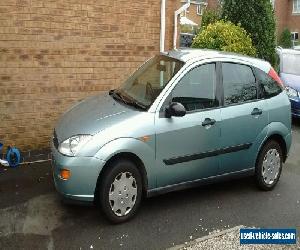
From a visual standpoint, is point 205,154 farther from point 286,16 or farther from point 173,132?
point 286,16

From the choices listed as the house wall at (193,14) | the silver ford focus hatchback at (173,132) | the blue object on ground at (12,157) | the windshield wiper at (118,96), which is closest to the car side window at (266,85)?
the silver ford focus hatchback at (173,132)

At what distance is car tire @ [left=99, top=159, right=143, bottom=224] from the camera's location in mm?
4633

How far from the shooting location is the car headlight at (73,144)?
4.55m

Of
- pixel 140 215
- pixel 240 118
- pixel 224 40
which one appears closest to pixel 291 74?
pixel 224 40

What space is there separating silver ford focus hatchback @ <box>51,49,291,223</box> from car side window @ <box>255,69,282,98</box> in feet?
0.05

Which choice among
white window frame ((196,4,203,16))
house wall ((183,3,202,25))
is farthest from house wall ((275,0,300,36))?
house wall ((183,3,202,25))

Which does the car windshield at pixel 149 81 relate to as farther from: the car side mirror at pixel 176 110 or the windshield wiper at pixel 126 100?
the car side mirror at pixel 176 110

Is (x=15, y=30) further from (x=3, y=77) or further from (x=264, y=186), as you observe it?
(x=264, y=186)

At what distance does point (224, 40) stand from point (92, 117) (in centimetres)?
597

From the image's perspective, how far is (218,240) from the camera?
4551 millimetres

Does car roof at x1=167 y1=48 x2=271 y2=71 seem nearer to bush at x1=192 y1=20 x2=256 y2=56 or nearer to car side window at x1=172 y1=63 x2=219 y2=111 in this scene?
car side window at x1=172 y1=63 x2=219 y2=111

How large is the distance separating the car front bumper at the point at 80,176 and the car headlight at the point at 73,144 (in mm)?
62

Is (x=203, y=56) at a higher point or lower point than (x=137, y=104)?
higher

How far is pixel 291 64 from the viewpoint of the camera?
1147 centimetres
